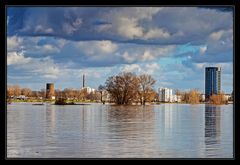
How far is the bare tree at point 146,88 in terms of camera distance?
16.3 ft

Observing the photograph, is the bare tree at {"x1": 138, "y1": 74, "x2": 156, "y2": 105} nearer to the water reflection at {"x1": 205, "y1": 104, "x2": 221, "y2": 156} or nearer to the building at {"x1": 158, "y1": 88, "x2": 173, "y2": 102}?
the building at {"x1": 158, "y1": 88, "x2": 173, "y2": 102}

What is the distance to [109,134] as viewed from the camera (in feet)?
16.3

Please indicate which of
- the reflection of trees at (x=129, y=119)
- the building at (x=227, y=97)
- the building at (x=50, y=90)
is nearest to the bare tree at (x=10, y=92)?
the building at (x=50, y=90)

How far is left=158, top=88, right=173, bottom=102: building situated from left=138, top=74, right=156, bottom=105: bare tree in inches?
3.9

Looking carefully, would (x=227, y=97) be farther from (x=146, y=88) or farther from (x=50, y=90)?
(x=50, y=90)

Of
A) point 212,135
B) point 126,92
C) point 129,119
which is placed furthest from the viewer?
point 129,119

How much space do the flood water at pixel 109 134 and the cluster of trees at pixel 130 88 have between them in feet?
0.44

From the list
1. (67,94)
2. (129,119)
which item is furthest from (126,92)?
(129,119)

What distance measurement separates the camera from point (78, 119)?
6.34 m

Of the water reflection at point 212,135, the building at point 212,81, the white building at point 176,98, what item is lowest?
the water reflection at point 212,135

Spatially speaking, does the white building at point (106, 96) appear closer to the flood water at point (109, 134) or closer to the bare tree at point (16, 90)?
the flood water at point (109, 134)

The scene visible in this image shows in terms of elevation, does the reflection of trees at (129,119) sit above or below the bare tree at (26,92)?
below

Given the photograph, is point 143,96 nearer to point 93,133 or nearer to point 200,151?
point 93,133

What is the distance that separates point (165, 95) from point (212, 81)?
0.78 metres
